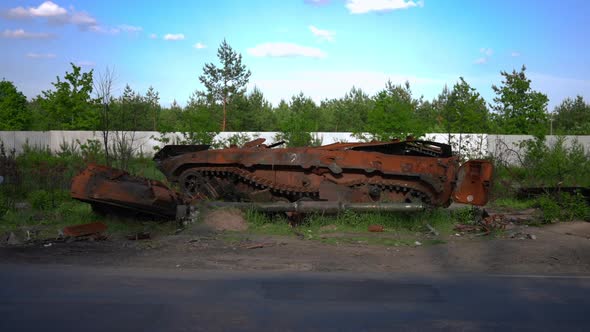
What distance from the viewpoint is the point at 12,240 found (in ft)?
31.2

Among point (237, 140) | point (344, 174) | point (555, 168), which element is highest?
point (237, 140)

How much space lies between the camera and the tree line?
23375 millimetres

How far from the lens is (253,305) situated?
5660mm

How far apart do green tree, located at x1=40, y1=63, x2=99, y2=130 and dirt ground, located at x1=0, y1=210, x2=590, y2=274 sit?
3049 centimetres

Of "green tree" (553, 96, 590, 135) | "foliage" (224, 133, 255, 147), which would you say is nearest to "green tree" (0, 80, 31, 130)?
"foliage" (224, 133, 255, 147)

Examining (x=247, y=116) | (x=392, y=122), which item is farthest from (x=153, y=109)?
(x=392, y=122)

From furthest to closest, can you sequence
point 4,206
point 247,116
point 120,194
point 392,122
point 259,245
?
point 247,116 → point 392,122 → point 4,206 → point 120,194 → point 259,245

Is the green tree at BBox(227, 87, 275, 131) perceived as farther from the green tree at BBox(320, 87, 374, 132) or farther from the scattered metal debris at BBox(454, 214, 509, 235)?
the scattered metal debris at BBox(454, 214, 509, 235)

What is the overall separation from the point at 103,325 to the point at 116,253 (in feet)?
12.4

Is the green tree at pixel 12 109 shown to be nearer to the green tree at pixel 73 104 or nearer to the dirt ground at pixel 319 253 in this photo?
the green tree at pixel 73 104

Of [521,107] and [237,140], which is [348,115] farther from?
[237,140]

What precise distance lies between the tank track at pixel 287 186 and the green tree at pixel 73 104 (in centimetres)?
2794

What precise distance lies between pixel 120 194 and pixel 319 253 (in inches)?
163

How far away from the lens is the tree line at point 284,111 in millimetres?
23375
